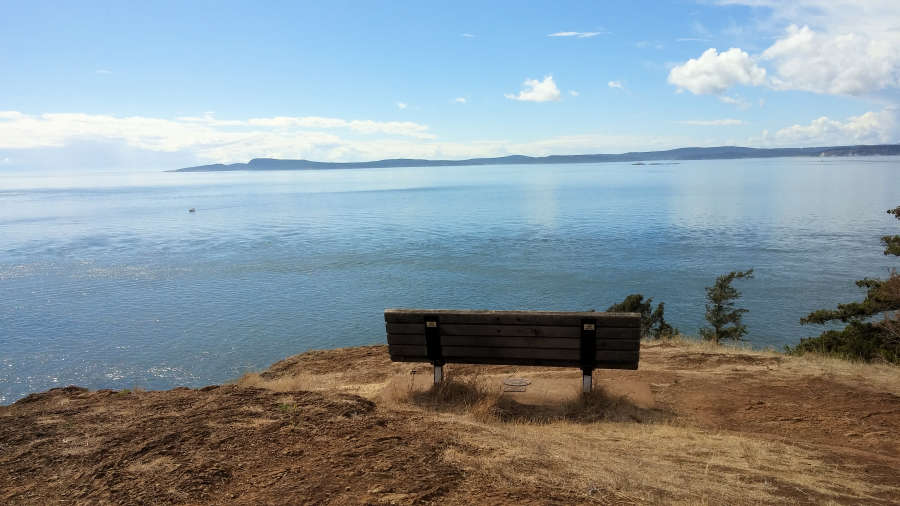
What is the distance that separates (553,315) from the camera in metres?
6.80

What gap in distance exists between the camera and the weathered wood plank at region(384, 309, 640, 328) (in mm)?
6629

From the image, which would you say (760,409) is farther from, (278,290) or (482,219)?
(482,219)

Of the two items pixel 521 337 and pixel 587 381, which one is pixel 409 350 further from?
pixel 587 381

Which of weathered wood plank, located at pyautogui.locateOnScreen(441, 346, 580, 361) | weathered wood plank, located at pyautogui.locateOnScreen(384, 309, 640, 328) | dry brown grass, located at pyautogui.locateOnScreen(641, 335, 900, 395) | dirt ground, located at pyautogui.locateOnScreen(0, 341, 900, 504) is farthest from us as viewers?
dry brown grass, located at pyautogui.locateOnScreen(641, 335, 900, 395)

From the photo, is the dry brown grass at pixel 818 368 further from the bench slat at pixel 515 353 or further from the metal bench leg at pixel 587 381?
the bench slat at pixel 515 353

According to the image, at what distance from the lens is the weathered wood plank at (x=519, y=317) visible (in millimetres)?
6629

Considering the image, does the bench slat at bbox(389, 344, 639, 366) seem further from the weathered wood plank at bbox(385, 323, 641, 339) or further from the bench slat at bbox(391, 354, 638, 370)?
the weathered wood plank at bbox(385, 323, 641, 339)

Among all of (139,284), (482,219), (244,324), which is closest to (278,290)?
(244,324)

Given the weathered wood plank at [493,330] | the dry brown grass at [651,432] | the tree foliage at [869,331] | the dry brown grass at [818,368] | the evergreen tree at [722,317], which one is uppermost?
the weathered wood plank at [493,330]

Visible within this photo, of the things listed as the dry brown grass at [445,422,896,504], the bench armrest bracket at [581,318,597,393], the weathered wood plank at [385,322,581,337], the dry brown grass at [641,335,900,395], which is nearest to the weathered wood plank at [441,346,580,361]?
the bench armrest bracket at [581,318,597,393]

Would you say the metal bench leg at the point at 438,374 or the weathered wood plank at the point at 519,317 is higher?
the weathered wood plank at the point at 519,317

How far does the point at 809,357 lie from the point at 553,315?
6.41 m

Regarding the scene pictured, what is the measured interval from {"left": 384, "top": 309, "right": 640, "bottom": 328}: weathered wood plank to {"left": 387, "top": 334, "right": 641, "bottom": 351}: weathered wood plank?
0.69ft

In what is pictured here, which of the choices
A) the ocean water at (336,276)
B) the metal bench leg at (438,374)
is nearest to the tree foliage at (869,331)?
the ocean water at (336,276)
